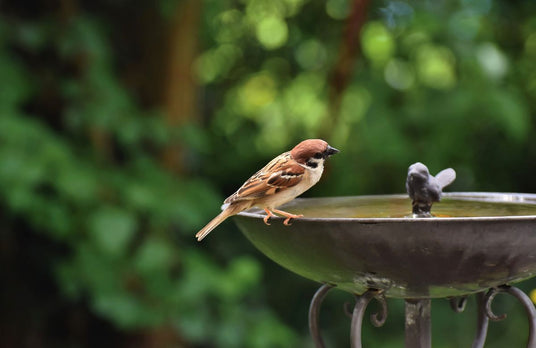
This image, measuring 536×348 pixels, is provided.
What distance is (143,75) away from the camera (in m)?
3.62

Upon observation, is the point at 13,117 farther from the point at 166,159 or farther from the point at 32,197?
the point at 166,159

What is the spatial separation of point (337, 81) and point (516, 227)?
2.05m

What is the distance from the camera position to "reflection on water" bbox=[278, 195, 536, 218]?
1776 millimetres

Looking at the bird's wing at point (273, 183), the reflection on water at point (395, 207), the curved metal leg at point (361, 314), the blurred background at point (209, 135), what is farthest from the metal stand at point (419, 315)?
the blurred background at point (209, 135)

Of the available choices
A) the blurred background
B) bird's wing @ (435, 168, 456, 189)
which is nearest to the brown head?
bird's wing @ (435, 168, 456, 189)

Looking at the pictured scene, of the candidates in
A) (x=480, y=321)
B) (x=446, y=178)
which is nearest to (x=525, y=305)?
(x=480, y=321)

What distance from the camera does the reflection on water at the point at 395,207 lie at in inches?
69.9

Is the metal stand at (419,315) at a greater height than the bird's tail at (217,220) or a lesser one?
lesser

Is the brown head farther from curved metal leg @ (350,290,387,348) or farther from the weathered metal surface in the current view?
curved metal leg @ (350,290,387,348)

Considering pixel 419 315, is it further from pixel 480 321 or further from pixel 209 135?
pixel 209 135

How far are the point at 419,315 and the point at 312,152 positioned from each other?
501 millimetres

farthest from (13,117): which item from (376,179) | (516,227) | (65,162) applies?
(516,227)

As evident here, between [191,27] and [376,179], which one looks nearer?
[191,27]

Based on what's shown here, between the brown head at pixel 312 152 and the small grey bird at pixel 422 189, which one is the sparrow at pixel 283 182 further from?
the small grey bird at pixel 422 189
